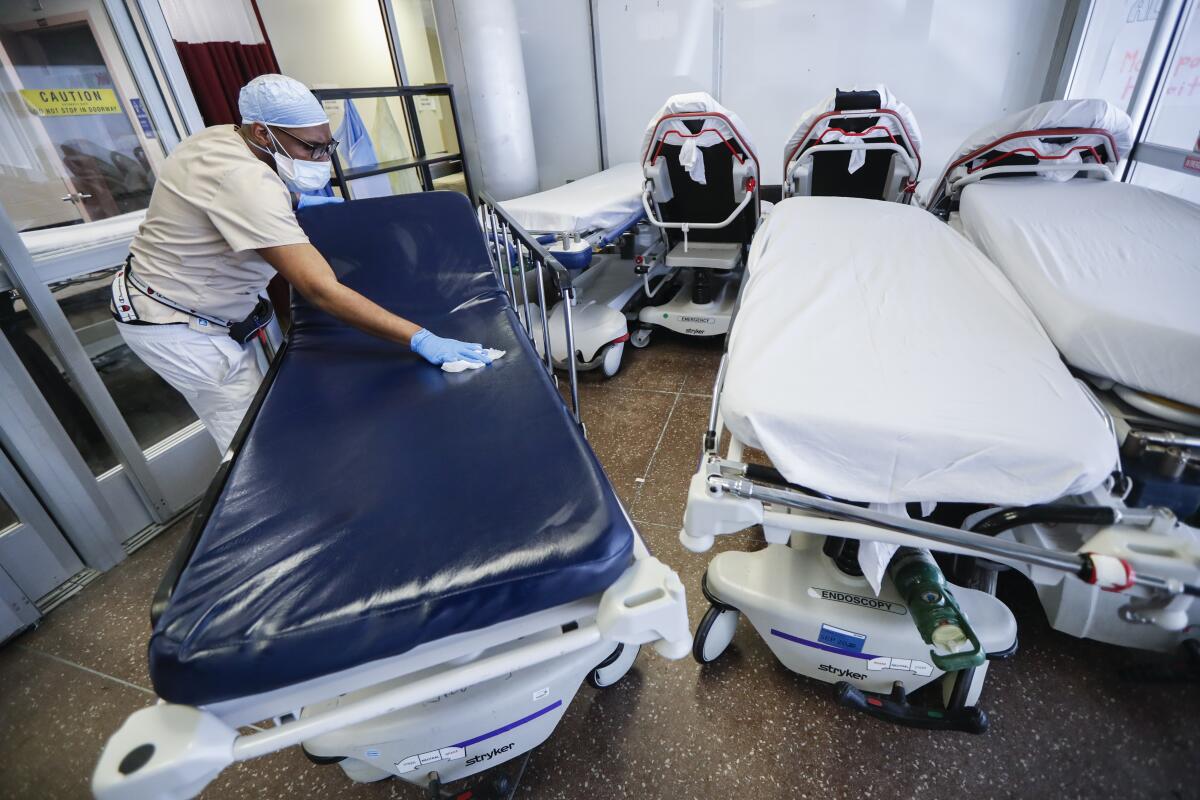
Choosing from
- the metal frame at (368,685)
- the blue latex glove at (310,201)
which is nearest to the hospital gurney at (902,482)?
the metal frame at (368,685)

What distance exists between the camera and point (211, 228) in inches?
59.0

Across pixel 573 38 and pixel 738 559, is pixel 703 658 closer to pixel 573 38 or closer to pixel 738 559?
pixel 738 559

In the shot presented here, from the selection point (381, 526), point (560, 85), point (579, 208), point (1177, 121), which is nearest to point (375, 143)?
point (560, 85)

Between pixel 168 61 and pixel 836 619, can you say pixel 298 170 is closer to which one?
pixel 168 61

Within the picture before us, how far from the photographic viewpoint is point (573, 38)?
3.96m

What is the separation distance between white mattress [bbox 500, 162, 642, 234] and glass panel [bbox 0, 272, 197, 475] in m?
1.66

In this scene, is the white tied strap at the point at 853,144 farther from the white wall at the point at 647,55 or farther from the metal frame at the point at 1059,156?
the white wall at the point at 647,55

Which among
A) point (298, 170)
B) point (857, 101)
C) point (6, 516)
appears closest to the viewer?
point (298, 170)

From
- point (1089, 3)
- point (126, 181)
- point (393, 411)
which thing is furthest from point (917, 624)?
point (1089, 3)

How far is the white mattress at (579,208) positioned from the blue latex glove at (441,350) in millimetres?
1073

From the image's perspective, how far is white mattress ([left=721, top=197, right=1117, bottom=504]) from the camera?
83 centimetres

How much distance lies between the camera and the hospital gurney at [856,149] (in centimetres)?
234

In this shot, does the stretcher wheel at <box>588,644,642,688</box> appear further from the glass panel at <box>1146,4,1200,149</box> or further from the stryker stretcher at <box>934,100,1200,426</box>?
the glass panel at <box>1146,4,1200,149</box>

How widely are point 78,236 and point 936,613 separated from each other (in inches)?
108
